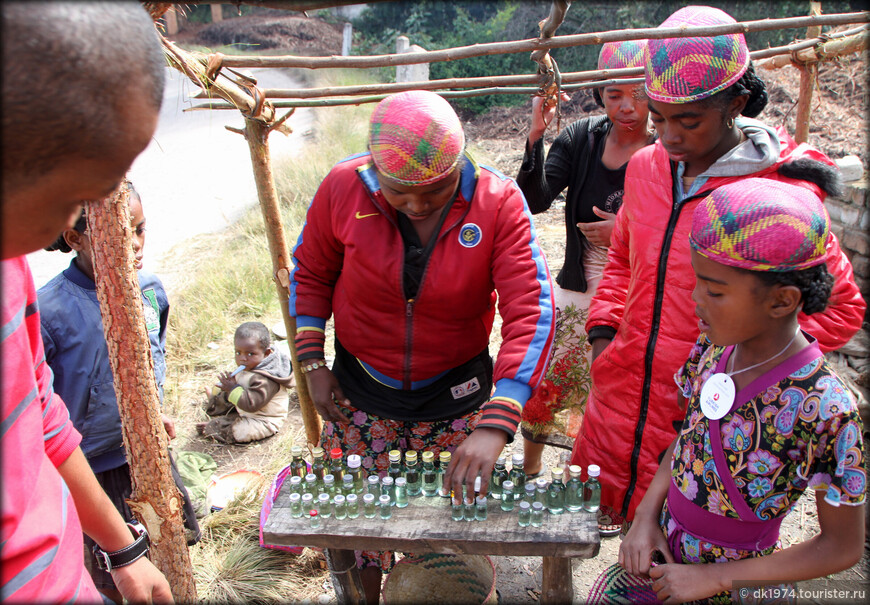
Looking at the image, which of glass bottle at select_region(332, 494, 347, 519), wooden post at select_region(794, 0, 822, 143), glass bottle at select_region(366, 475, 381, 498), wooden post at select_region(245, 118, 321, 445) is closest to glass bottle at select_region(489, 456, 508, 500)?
glass bottle at select_region(366, 475, 381, 498)

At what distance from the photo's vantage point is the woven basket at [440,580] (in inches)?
104

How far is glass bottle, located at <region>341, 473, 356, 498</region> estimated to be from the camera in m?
2.25

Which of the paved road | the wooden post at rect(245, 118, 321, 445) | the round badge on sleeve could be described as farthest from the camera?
the paved road

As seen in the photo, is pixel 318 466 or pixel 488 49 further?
pixel 488 49

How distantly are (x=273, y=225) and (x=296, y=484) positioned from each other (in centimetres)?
148

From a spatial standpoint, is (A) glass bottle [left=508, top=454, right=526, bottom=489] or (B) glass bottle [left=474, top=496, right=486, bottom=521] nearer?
(B) glass bottle [left=474, top=496, right=486, bottom=521]

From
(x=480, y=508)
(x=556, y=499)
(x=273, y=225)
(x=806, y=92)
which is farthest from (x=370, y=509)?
(x=806, y=92)

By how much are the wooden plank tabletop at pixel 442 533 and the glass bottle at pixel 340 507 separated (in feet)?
0.07

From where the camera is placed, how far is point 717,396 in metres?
1.92

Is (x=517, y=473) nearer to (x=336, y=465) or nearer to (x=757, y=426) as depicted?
(x=336, y=465)

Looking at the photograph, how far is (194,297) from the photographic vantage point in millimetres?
7012

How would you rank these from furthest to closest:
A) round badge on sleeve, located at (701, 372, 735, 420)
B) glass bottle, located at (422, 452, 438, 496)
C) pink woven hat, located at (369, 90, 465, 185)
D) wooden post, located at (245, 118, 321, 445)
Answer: wooden post, located at (245, 118, 321, 445)
glass bottle, located at (422, 452, 438, 496)
pink woven hat, located at (369, 90, 465, 185)
round badge on sleeve, located at (701, 372, 735, 420)

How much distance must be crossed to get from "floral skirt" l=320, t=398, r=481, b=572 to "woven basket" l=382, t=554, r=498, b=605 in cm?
23

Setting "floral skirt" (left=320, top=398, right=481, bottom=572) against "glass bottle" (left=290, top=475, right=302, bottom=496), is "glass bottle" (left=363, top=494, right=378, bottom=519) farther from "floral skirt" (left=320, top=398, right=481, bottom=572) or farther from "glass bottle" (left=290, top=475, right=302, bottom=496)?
"floral skirt" (left=320, top=398, right=481, bottom=572)
